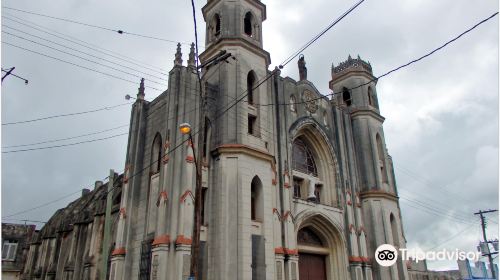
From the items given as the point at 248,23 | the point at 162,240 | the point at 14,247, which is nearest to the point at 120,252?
the point at 162,240

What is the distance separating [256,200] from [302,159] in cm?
771

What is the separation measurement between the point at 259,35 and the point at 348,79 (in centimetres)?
1128

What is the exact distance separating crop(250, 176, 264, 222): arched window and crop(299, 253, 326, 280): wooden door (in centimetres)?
574

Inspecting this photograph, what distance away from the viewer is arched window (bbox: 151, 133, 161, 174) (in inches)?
949

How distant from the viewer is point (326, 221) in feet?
87.4

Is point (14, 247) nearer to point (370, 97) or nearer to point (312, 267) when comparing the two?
point (312, 267)

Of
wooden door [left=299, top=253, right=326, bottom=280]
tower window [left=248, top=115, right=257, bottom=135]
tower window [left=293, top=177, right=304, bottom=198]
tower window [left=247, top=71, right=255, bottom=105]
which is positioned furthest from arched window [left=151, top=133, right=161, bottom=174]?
wooden door [left=299, top=253, right=326, bottom=280]

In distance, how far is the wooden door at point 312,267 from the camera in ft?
82.9

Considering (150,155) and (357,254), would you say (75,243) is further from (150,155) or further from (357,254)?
(357,254)

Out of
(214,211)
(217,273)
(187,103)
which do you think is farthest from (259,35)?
(217,273)

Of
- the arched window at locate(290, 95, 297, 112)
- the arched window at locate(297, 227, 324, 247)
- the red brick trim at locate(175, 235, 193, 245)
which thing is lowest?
the red brick trim at locate(175, 235, 193, 245)

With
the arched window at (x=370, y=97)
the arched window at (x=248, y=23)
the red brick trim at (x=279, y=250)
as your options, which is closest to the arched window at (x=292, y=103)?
the arched window at (x=248, y=23)

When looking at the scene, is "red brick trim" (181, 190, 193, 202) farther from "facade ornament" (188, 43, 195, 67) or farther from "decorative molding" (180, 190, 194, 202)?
"facade ornament" (188, 43, 195, 67)

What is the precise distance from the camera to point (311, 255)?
87.0 ft
